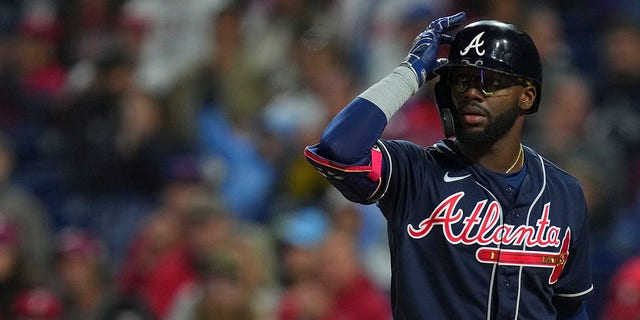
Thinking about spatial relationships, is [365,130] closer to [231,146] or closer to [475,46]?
[475,46]

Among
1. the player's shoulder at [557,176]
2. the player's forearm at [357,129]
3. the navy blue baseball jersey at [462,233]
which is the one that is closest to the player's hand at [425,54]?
the player's forearm at [357,129]

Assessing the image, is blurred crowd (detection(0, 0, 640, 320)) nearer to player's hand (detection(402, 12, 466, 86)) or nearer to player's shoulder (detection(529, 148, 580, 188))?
player's shoulder (detection(529, 148, 580, 188))

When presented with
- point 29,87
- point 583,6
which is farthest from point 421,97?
point 29,87

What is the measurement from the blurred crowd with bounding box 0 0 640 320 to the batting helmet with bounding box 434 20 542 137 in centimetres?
258

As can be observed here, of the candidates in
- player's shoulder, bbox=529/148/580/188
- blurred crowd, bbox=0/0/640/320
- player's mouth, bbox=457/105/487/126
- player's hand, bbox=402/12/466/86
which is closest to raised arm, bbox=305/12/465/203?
player's hand, bbox=402/12/466/86

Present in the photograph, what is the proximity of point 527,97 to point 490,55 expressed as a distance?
192 millimetres

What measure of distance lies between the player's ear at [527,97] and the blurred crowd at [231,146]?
2.48 meters

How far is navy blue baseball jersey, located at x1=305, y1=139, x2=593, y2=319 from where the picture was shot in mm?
2896

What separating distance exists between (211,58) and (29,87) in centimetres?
169

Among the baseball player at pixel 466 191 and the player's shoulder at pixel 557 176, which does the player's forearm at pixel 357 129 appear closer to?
the baseball player at pixel 466 191

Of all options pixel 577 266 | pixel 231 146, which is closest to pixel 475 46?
pixel 577 266

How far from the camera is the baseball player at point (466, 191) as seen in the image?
9.42 ft

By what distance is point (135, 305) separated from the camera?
19.2ft

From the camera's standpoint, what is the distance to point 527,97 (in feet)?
9.75
